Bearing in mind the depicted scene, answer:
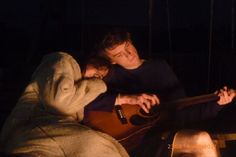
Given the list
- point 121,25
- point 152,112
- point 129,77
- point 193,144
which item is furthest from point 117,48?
point 121,25

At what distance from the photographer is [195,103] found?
8.42 ft

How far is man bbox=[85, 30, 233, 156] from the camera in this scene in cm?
262

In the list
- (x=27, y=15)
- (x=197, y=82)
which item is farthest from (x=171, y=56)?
(x=27, y=15)

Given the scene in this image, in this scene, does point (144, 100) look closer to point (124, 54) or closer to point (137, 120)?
point (137, 120)

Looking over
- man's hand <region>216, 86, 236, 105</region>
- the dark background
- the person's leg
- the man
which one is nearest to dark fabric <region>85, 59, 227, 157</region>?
the man

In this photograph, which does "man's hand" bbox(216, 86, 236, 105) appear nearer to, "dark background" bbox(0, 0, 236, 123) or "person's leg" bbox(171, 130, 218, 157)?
"person's leg" bbox(171, 130, 218, 157)

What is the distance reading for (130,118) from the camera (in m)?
2.65

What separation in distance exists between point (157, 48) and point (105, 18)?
0.55m

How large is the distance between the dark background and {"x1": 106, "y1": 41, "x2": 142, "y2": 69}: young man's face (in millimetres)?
794

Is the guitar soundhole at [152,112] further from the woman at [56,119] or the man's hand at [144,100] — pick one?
the woman at [56,119]

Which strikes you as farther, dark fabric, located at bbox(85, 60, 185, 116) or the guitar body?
dark fabric, located at bbox(85, 60, 185, 116)

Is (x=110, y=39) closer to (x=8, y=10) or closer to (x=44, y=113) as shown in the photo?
(x=44, y=113)

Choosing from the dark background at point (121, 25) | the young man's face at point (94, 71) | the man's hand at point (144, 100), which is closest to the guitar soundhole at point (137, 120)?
the man's hand at point (144, 100)

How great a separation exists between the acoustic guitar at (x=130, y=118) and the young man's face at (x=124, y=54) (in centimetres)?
31
